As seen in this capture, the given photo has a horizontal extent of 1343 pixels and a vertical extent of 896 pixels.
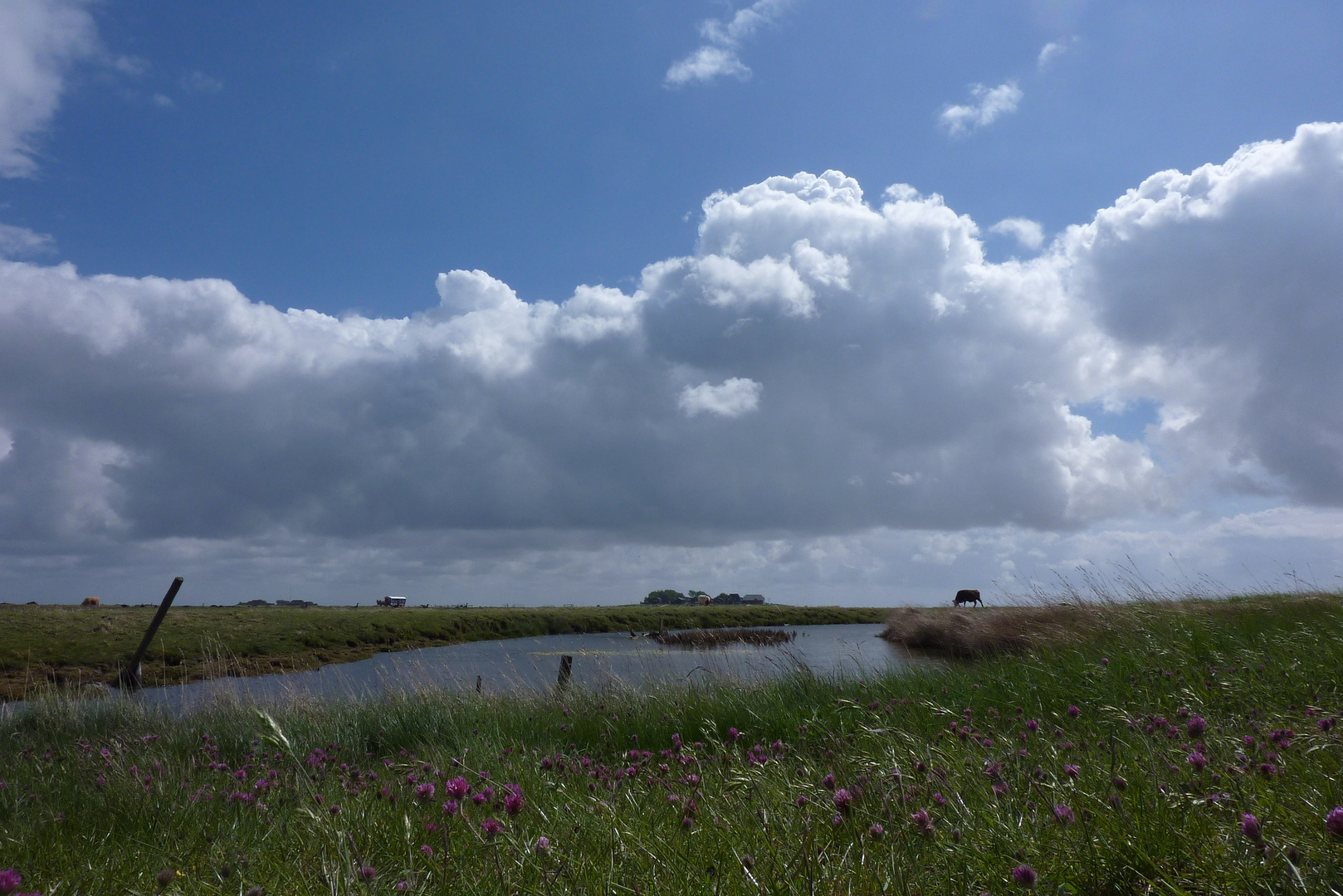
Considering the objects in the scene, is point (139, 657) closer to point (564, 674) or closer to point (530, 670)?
point (564, 674)

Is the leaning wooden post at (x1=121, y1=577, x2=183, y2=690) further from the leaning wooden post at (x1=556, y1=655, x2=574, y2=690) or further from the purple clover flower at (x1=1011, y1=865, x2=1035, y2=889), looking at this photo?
the purple clover flower at (x1=1011, y1=865, x2=1035, y2=889)

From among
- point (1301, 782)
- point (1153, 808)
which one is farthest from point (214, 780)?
point (1301, 782)

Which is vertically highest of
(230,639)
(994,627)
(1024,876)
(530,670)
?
(1024,876)

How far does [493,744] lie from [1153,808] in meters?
6.09

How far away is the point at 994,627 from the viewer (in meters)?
24.0

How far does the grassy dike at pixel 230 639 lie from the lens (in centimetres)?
2502

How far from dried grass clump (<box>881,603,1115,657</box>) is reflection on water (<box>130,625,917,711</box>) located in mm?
1858

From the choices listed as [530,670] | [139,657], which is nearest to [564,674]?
[139,657]

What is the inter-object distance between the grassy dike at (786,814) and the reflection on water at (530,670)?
5.11 m

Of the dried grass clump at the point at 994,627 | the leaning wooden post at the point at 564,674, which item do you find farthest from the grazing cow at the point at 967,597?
the leaning wooden post at the point at 564,674

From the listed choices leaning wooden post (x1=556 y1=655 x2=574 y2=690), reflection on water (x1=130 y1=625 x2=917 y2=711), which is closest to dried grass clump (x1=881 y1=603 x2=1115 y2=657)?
reflection on water (x1=130 y1=625 x2=917 y2=711)

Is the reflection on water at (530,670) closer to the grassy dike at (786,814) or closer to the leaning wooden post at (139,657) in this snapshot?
the leaning wooden post at (139,657)

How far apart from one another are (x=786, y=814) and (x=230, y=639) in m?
40.7

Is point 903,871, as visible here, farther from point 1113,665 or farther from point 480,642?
point 480,642
